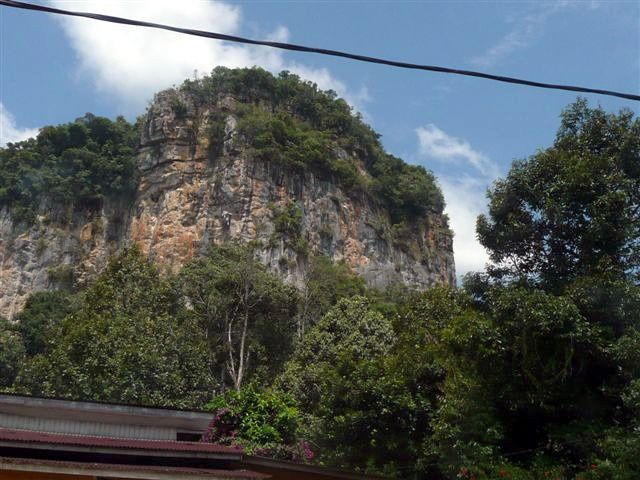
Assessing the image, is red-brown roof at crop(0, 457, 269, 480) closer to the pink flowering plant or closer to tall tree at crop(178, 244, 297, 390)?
the pink flowering plant


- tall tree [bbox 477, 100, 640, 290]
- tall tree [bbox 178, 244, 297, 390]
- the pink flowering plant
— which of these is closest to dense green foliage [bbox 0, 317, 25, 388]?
tall tree [bbox 178, 244, 297, 390]

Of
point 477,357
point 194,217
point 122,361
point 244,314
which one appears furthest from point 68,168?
point 477,357

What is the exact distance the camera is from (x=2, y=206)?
46.0 m

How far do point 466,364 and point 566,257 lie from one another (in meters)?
2.58

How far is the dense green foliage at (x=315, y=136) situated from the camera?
4647 centimetres

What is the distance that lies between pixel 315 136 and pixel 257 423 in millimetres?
31719

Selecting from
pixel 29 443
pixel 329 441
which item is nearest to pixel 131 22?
pixel 29 443

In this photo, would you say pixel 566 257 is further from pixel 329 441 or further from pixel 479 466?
pixel 329 441

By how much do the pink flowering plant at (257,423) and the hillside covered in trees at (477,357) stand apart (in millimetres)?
45

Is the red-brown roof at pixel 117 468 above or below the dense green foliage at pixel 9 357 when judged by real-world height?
below

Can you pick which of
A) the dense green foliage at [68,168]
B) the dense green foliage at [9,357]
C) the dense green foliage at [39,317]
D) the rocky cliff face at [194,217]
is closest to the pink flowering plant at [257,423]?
the dense green foliage at [9,357]

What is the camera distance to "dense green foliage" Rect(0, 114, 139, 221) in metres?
45.7

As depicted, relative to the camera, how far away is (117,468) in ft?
23.6

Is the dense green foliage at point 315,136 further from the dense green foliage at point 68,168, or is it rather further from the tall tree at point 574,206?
the tall tree at point 574,206
